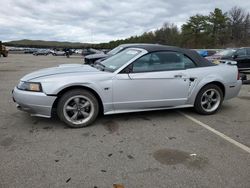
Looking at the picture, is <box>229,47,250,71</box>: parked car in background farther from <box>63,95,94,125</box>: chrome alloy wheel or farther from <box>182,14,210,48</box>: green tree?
<box>182,14,210,48</box>: green tree

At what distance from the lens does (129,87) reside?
168 inches

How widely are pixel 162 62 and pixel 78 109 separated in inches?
72.8

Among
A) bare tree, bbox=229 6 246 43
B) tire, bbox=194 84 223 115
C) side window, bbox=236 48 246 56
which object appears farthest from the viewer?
bare tree, bbox=229 6 246 43

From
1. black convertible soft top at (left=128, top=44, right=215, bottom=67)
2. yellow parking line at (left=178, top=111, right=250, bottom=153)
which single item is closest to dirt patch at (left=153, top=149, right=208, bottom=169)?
yellow parking line at (left=178, top=111, right=250, bottom=153)

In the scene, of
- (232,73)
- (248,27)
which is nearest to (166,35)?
(248,27)

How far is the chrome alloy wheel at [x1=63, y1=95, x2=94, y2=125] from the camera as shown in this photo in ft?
13.5

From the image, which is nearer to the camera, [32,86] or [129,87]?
[32,86]

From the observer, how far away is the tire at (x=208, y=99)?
488cm

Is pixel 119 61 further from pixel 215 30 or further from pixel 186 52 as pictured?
pixel 215 30

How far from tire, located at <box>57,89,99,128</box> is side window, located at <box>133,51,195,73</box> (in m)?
0.99

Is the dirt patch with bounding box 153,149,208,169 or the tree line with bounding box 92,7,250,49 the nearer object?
the dirt patch with bounding box 153,149,208,169

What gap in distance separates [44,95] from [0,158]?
123 cm

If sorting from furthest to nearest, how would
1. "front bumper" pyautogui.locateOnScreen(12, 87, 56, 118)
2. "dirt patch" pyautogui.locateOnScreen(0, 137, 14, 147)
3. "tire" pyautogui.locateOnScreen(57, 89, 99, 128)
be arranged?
"tire" pyautogui.locateOnScreen(57, 89, 99, 128), "front bumper" pyautogui.locateOnScreen(12, 87, 56, 118), "dirt patch" pyautogui.locateOnScreen(0, 137, 14, 147)

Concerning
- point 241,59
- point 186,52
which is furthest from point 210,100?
point 241,59
